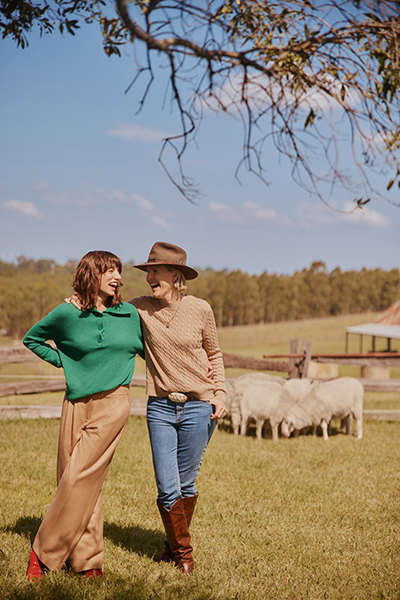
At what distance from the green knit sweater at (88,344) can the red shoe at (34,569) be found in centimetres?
110

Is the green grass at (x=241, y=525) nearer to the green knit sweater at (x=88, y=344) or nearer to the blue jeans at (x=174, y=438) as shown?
the blue jeans at (x=174, y=438)

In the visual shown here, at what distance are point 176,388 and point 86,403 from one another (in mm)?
631

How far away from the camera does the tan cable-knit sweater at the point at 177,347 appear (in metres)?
3.60

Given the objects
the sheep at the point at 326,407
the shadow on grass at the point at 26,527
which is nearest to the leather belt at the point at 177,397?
the shadow on grass at the point at 26,527

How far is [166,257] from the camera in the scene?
12.0 feet

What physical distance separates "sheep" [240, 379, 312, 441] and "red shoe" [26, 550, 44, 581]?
20.0 ft

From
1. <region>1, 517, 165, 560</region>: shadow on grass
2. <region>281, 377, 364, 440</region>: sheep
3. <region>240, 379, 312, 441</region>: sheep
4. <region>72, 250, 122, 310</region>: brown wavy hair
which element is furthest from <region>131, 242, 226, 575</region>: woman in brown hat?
<region>281, 377, 364, 440</region>: sheep

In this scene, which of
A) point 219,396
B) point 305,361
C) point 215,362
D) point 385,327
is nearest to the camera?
point 219,396

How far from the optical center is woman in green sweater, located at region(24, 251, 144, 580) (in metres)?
3.31

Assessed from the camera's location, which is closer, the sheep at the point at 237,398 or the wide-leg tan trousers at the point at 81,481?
the wide-leg tan trousers at the point at 81,481

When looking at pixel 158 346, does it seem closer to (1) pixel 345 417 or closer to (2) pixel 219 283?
(1) pixel 345 417

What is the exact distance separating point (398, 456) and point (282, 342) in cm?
4640

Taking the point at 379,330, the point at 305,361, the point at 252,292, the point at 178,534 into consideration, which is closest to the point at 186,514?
the point at 178,534

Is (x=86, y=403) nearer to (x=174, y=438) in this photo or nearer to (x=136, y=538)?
(x=174, y=438)
